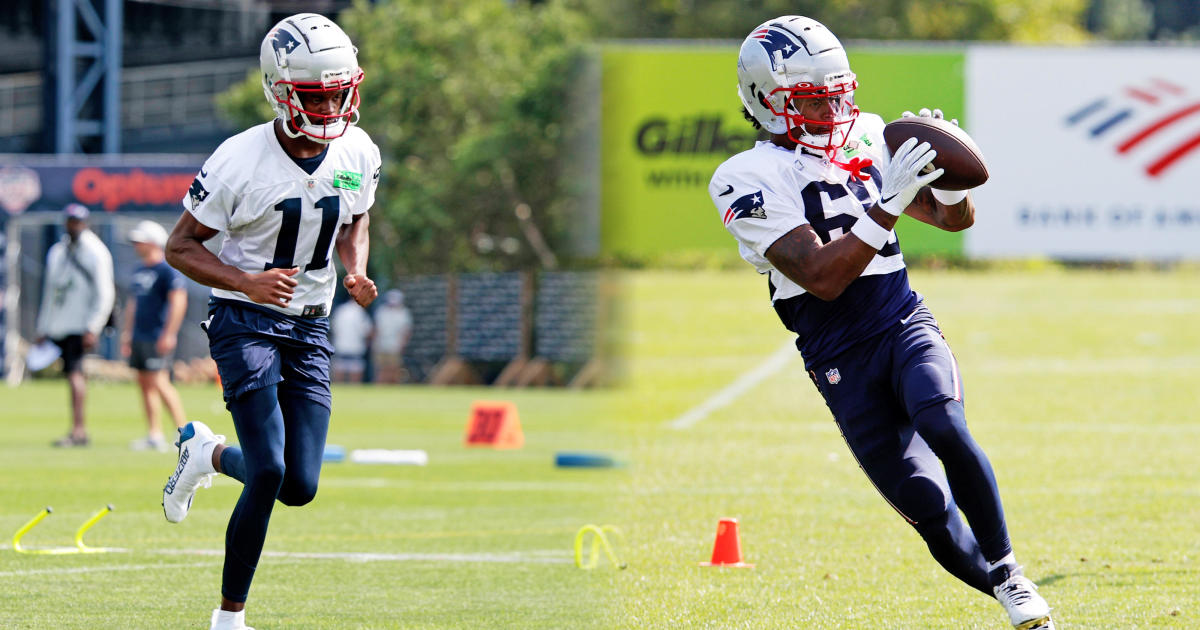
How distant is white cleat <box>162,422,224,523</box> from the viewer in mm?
5867

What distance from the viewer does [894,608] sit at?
19.1 feet

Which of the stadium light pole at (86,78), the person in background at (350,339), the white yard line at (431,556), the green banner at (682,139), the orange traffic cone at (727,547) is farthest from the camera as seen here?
the stadium light pole at (86,78)

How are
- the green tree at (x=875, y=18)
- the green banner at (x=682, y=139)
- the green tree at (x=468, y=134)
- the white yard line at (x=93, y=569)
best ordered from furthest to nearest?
1. the green tree at (x=875, y=18)
2. the green tree at (x=468, y=134)
3. the green banner at (x=682, y=139)
4. the white yard line at (x=93, y=569)

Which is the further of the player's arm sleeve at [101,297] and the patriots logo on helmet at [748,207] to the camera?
the player's arm sleeve at [101,297]

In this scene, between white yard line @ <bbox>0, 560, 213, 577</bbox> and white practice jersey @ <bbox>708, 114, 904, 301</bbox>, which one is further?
white yard line @ <bbox>0, 560, 213, 577</bbox>

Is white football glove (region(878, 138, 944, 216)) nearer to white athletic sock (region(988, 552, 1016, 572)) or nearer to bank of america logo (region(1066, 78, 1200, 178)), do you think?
white athletic sock (region(988, 552, 1016, 572))

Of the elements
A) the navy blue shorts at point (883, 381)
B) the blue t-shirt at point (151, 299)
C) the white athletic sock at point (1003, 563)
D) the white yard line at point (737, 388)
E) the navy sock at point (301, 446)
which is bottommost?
the white yard line at point (737, 388)

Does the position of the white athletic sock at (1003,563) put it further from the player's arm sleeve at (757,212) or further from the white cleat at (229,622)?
the white cleat at (229,622)

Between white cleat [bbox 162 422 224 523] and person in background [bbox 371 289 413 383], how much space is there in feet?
63.5

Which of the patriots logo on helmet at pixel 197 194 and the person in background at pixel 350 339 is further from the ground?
the patriots logo on helmet at pixel 197 194

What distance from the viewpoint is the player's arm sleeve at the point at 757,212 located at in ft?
16.1

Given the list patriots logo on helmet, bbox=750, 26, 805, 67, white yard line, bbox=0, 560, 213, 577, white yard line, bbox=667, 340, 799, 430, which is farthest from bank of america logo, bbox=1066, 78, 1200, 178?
patriots logo on helmet, bbox=750, 26, 805, 67

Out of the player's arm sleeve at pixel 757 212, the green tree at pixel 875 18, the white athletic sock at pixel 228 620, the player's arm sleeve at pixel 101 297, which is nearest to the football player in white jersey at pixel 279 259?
the white athletic sock at pixel 228 620

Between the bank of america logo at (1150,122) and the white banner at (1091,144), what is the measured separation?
0.05ft
